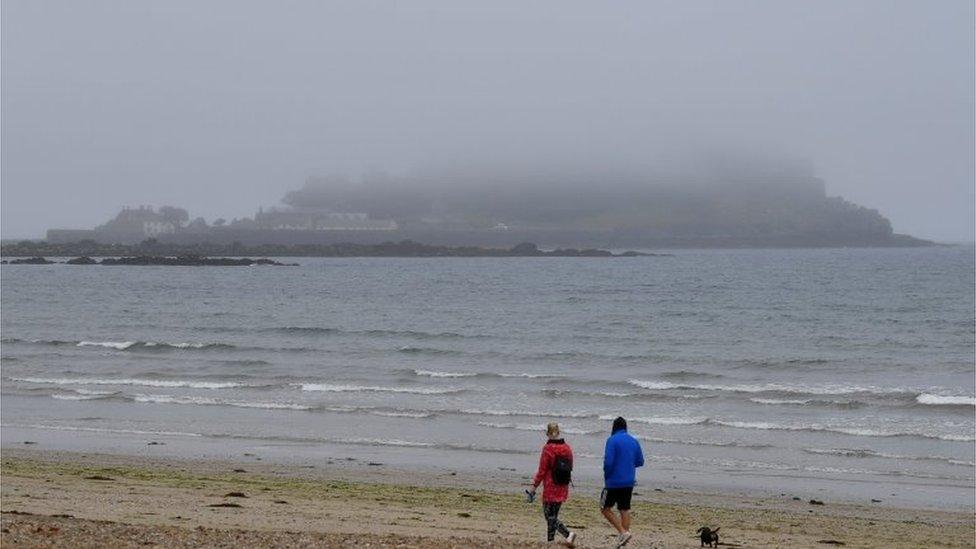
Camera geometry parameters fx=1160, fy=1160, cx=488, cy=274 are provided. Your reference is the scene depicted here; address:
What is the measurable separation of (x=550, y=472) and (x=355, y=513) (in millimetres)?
3485

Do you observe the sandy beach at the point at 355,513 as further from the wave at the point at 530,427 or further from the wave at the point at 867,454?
the wave at the point at 530,427

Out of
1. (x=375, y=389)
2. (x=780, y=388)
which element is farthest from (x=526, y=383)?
(x=780, y=388)

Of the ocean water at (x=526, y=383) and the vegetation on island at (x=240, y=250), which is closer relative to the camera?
the ocean water at (x=526, y=383)

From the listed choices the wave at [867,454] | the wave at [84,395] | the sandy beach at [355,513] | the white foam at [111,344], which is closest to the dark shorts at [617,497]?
the sandy beach at [355,513]

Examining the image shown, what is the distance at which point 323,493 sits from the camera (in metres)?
16.5

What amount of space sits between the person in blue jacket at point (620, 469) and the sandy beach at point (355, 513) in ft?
2.79

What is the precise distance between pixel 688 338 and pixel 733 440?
24.3 m

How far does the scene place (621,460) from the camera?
40.4ft

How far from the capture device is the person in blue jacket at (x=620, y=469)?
1232 cm

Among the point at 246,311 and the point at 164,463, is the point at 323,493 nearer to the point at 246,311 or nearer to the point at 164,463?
the point at 164,463

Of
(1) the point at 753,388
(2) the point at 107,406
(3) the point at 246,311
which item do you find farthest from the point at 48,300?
(1) the point at 753,388

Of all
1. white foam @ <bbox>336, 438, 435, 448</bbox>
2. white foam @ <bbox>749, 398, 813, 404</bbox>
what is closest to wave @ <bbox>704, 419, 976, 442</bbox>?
white foam @ <bbox>749, 398, 813, 404</bbox>

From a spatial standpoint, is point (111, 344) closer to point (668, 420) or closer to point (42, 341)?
point (42, 341)

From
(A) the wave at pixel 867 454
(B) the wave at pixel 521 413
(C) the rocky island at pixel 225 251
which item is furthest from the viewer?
(C) the rocky island at pixel 225 251
